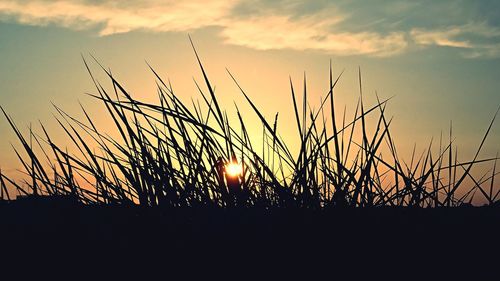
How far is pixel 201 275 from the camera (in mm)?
1195

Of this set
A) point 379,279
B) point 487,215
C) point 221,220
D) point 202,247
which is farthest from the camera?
point 487,215

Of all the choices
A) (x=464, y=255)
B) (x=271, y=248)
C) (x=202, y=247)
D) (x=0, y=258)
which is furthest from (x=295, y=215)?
(x=0, y=258)

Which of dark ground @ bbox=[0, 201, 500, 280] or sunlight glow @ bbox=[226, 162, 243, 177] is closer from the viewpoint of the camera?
dark ground @ bbox=[0, 201, 500, 280]

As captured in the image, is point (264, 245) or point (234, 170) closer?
point (264, 245)

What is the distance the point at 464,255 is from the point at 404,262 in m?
0.15

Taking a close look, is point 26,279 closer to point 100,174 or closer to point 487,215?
point 100,174

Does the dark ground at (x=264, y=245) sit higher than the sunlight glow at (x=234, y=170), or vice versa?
the sunlight glow at (x=234, y=170)

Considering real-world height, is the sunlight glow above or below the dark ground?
above

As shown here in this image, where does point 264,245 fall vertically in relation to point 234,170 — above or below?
below

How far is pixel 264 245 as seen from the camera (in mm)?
1251

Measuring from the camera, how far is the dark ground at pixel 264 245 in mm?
1194

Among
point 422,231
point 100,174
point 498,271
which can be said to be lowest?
point 498,271

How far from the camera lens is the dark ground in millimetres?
1194

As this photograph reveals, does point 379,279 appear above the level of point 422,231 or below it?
below
